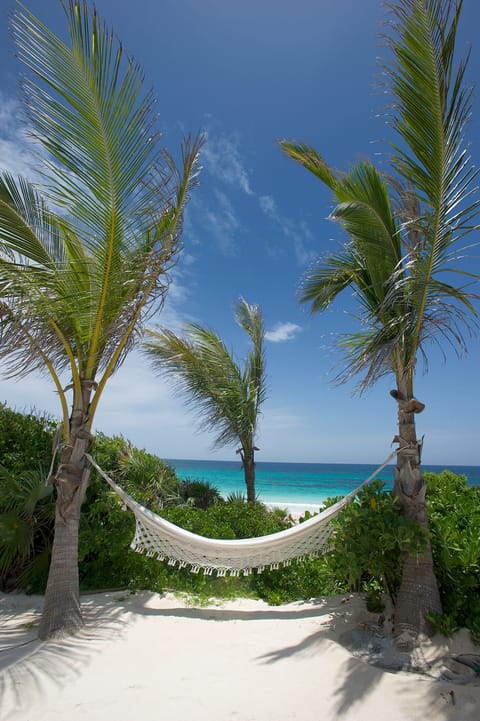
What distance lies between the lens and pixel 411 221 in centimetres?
227

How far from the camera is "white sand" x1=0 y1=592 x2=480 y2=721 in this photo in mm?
1694

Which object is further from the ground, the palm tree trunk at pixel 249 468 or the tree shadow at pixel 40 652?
the palm tree trunk at pixel 249 468

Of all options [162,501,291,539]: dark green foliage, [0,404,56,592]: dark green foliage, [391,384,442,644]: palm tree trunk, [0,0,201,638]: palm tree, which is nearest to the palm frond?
[162,501,291,539]: dark green foliage

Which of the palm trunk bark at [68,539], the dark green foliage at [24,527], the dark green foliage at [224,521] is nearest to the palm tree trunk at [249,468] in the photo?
the dark green foliage at [224,521]

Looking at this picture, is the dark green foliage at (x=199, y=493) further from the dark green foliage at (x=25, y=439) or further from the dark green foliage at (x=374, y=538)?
the dark green foliage at (x=374, y=538)

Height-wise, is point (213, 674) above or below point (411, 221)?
below

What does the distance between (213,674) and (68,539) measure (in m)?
1.18

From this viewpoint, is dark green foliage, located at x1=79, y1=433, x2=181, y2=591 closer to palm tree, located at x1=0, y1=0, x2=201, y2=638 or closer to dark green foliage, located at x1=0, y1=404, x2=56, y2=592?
dark green foliage, located at x1=0, y1=404, x2=56, y2=592

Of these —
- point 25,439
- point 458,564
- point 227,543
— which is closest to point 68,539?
point 227,543

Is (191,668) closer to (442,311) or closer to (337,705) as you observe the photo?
(337,705)

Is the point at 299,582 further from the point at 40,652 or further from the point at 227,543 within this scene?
the point at 40,652

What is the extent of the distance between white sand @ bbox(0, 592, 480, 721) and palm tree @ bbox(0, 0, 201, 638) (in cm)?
36

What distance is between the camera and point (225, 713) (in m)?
1.70

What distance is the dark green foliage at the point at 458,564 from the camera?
7.30 ft
